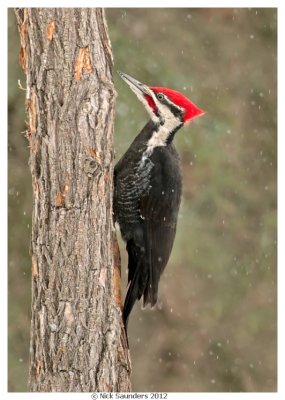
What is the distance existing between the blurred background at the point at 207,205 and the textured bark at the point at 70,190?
1.87 metres

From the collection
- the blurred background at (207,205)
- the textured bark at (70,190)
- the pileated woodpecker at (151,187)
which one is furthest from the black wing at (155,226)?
the blurred background at (207,205)

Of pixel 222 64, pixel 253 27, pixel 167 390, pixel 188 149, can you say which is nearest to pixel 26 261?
pixel 188 149

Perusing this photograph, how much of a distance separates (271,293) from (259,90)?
1.84m

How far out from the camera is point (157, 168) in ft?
13.7

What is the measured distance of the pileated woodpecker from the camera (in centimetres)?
411

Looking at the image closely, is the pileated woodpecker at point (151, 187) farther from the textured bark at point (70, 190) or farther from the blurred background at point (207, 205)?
the blurred background at point (207, 205)

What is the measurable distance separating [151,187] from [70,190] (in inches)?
36.5

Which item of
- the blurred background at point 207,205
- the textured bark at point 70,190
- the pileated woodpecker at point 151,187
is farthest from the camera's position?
the blurred background at point 207,205

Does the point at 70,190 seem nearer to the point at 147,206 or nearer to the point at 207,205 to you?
the point at 147,206

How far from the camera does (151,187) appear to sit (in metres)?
4.20

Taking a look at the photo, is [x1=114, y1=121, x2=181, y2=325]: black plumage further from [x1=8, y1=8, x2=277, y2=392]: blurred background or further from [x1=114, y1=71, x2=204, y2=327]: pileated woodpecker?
Result: [x1=8, y1=8, x2=277, y2=392]: blurred background

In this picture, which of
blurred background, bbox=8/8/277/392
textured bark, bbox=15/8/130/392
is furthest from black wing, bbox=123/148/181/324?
blurred background, bbox=8/8/277/392

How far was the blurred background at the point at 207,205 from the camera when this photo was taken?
17.8 ft

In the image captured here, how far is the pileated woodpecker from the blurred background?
1180 mm
